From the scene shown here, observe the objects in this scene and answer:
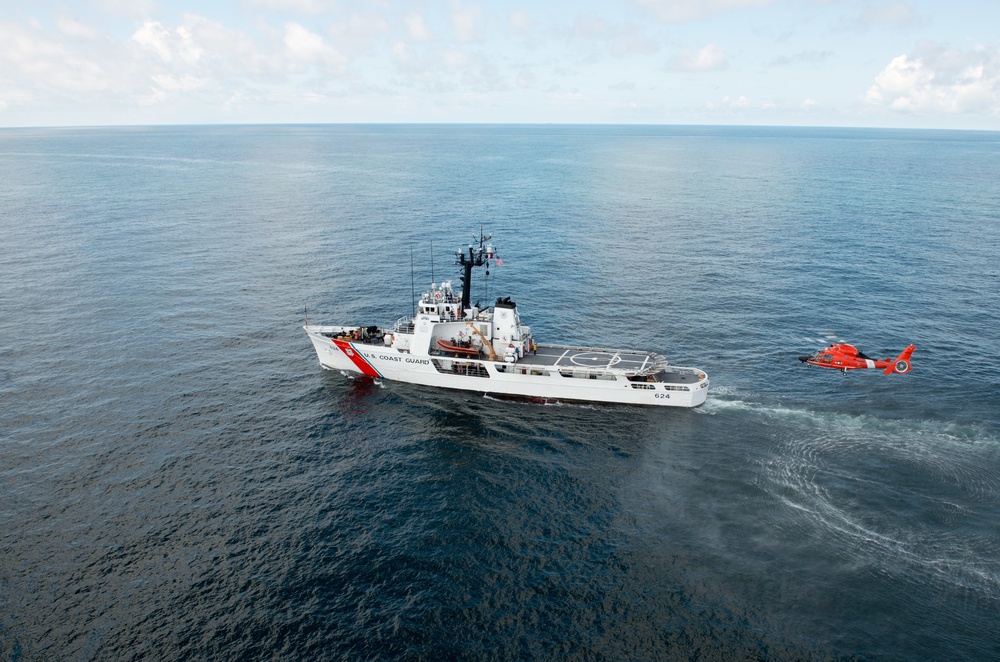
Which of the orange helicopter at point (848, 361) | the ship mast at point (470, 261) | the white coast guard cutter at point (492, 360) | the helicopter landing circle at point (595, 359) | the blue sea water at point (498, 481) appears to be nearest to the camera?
the blue sea water at point (498, 481)

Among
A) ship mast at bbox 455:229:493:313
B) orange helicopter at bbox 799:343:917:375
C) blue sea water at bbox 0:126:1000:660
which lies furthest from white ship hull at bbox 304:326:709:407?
orange helicopter at bbox 799:343:917:375

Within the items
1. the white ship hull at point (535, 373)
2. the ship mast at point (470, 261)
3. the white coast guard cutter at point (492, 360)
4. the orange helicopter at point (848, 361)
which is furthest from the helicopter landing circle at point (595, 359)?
the orange helicopter at point (848, 361)

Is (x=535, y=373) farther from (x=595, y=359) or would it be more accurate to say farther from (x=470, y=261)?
(x=470, y=261)

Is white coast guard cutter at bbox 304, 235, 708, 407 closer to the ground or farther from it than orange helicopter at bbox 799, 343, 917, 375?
closer to the ground

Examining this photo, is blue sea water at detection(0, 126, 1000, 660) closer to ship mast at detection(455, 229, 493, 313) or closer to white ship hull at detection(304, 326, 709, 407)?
white ship hull at detection(304, 326, 709, 407)

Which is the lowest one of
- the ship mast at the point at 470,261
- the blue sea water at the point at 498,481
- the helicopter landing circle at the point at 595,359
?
the blue sea water at the point at 498,481

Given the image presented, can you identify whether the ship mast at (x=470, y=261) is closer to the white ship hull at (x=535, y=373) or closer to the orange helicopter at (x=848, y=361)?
the white ship hull at (x=535, y=373)
